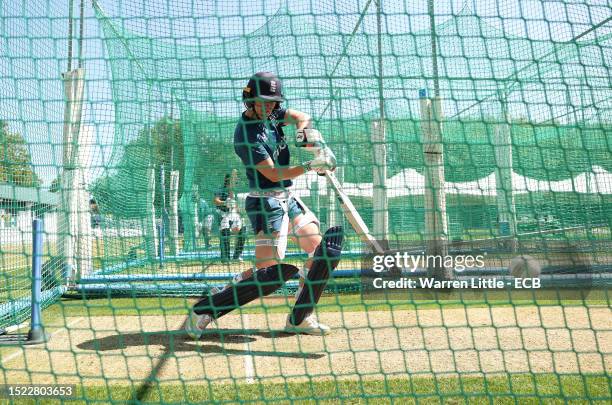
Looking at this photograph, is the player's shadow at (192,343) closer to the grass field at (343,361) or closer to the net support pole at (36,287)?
the grass field at (343,361)

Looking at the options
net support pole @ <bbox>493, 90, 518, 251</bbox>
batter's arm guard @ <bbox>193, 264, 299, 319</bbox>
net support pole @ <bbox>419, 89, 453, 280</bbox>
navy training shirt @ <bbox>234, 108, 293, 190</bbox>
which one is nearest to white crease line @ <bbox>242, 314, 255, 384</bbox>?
batter's arm guard @ <bbox>193, 264, 299, 319</bbox>

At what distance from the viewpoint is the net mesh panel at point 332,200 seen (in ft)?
9.37

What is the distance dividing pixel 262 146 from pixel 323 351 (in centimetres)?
140

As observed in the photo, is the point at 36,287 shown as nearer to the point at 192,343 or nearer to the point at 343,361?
the point at 192,343

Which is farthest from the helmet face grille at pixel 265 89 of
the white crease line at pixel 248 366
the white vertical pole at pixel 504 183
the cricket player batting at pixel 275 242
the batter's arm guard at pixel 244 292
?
the white vertical pole at pixel 504 183

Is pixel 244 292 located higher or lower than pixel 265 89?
lower

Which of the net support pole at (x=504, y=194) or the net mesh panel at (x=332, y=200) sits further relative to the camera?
the net support pole at (x=504, y=194)

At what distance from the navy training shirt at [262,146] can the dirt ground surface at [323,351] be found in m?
1.12

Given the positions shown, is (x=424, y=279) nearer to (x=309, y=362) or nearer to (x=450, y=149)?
(x=450, y=149)

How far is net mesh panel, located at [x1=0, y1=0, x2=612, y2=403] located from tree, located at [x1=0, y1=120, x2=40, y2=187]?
0.01m

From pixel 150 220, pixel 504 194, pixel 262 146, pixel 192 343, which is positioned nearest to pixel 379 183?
pixel 504 194

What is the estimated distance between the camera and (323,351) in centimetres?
321

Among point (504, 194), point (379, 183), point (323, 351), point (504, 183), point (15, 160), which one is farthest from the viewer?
point (504, 194)

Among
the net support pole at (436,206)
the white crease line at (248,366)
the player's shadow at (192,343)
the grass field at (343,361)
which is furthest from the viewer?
the net support pole at (436,206)
